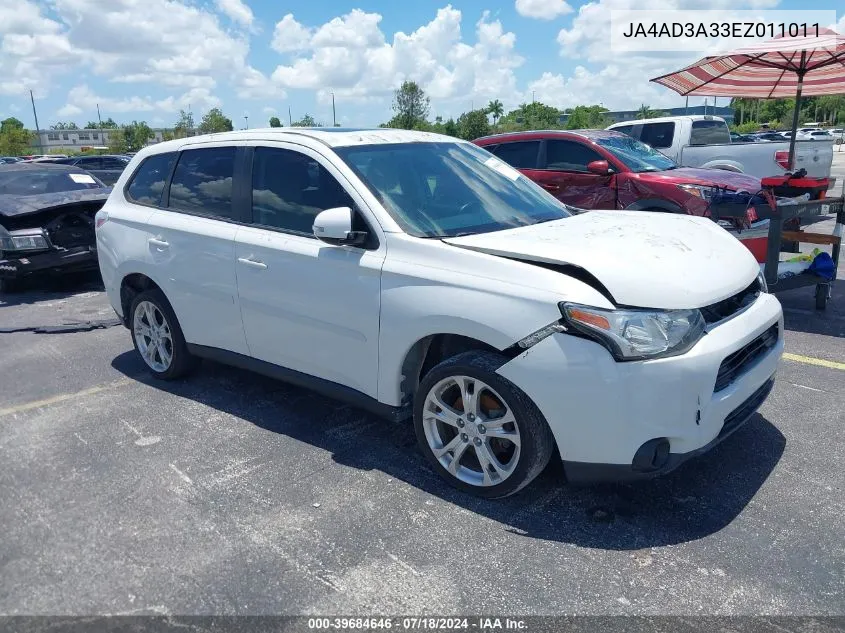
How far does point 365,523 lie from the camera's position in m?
3.24

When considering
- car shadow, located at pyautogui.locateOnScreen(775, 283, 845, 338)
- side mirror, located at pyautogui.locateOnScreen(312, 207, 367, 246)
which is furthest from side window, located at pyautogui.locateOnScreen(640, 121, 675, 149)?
side mirror, located at pyautogui.locateOnScreen(312, 207, 367, 246)

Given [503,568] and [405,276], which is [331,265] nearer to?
[405,276]

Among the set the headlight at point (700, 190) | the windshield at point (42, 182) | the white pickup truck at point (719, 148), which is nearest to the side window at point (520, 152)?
the headlight at point (700, 190)

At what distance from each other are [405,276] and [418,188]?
719 mm

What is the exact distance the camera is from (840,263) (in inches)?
334

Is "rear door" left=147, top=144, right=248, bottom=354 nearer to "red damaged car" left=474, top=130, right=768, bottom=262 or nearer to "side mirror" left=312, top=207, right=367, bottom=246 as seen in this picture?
"side mirror" left=312, top=207, right=367, bottom=246

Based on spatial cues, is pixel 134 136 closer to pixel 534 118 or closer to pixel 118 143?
pixel 118 143

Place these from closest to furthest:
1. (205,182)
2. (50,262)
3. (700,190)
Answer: (205,182) < (700,190) < (50,262)

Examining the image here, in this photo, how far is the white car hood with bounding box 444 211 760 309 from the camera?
299 centimetres

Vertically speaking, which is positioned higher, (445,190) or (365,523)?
(445,190)

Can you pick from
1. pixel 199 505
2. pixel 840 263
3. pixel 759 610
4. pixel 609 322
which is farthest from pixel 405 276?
pixel 840 263

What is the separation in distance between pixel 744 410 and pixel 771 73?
275 inches

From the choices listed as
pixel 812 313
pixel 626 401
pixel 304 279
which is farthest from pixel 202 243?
pixel 812 313

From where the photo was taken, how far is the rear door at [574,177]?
8258 mm
